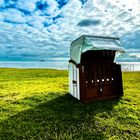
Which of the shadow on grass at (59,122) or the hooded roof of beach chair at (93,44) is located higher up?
the hooded roof of beach chair at (93,44)

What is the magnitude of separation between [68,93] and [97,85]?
1.85 meters

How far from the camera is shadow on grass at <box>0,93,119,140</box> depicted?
5145mm

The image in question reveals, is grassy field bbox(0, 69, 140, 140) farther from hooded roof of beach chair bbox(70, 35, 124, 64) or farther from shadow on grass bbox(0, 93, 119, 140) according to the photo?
hooded roof of beach chair bbox(70, 35, 124, 64)

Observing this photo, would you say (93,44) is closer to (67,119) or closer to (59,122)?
(67,119)

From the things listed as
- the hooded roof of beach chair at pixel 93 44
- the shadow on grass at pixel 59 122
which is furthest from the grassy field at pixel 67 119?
the hooded roof of beach chair at pixel 93 44

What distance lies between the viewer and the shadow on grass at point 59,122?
16.9ft

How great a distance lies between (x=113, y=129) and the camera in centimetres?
551

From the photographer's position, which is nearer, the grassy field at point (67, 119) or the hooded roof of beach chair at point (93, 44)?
the grassy field at point (67, 119)

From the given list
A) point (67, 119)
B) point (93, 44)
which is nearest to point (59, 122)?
point (67, 119)

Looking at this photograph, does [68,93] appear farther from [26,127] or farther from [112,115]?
[26,127]

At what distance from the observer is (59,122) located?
5.96 m

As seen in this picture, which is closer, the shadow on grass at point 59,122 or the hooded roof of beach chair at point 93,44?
the shadow on grass at point 59,122

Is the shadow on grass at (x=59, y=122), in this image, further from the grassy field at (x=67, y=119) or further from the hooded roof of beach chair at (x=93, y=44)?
the hooded roof of beach chair at (x=93, y=44)

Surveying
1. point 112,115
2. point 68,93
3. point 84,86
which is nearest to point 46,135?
point 112,115
